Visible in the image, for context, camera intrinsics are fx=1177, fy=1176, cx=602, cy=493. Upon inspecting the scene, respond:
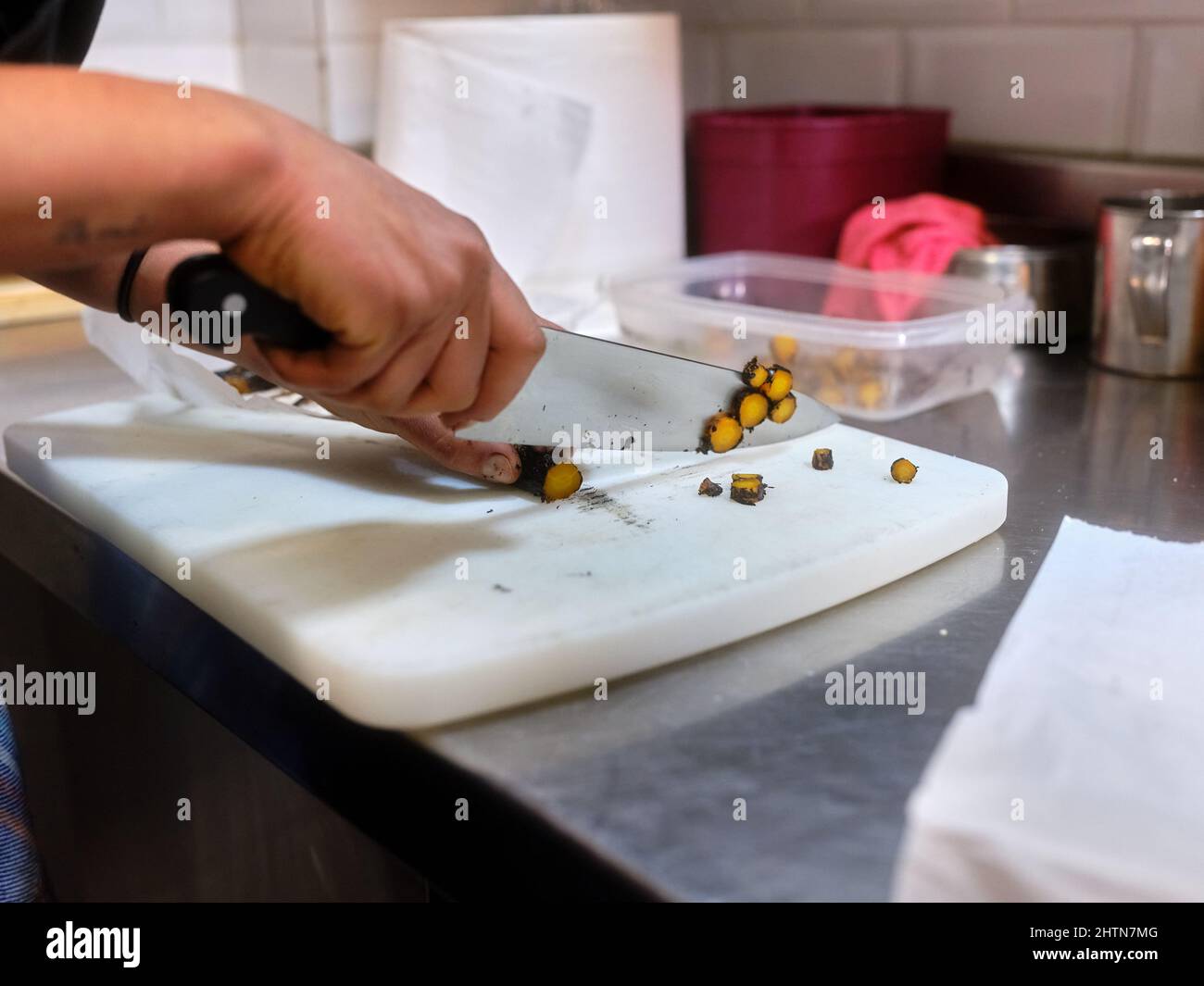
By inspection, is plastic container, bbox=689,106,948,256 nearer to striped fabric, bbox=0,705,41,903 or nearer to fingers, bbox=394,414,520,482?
fingers, bbox=394,414,520,482

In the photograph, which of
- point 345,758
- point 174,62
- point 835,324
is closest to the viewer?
point 345,758

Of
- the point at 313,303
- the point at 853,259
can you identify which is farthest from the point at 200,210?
the point at 853,259

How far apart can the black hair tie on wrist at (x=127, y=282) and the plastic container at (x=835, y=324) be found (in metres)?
0.46

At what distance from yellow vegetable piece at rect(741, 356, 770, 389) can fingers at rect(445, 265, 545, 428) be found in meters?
0.17

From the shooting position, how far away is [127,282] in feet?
2.42

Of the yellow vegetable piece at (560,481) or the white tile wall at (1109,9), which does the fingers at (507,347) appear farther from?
the white tile wall at (1109,9)

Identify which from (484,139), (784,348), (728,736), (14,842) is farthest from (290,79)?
(728,736)

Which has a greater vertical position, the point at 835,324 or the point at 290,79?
the point at 290,79

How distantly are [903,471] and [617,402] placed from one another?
174mm

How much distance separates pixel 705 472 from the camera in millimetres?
732

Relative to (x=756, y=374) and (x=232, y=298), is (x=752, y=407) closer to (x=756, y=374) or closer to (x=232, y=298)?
(x=756, y=374)

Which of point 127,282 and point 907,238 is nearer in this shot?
point 127,282

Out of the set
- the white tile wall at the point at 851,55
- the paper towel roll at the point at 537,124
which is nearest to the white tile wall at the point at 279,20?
the white tile wall at the point at 851,55

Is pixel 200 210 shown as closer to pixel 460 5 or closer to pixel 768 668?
pixel 768 668
